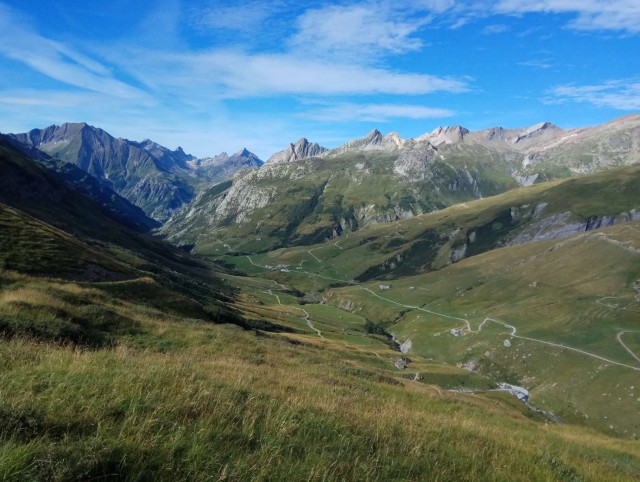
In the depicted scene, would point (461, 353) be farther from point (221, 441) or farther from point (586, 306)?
point (221, 441)

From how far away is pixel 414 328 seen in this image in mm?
192750

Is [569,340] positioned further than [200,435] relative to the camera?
Yes

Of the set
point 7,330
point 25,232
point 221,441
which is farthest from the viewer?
point 25,232

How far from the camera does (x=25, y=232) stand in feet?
194

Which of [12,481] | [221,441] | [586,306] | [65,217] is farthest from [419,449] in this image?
[65,217]

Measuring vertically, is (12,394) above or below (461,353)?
above

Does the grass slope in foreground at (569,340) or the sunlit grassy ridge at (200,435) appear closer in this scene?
the sunlit grassy ridge at (200,435)

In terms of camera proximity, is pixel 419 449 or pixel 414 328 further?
pixel 414 328

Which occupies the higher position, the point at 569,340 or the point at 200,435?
the point at 200,435

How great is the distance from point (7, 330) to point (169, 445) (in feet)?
57.6

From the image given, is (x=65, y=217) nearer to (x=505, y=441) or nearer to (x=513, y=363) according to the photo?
(x=513, y=363)

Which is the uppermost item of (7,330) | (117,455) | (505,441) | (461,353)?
(117,455)

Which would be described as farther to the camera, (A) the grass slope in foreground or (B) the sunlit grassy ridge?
(A) the grass slope in foreground

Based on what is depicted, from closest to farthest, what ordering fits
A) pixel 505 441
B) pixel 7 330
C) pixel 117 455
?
pixel 117 455 → pixel 505 441 → pixel 7 330
